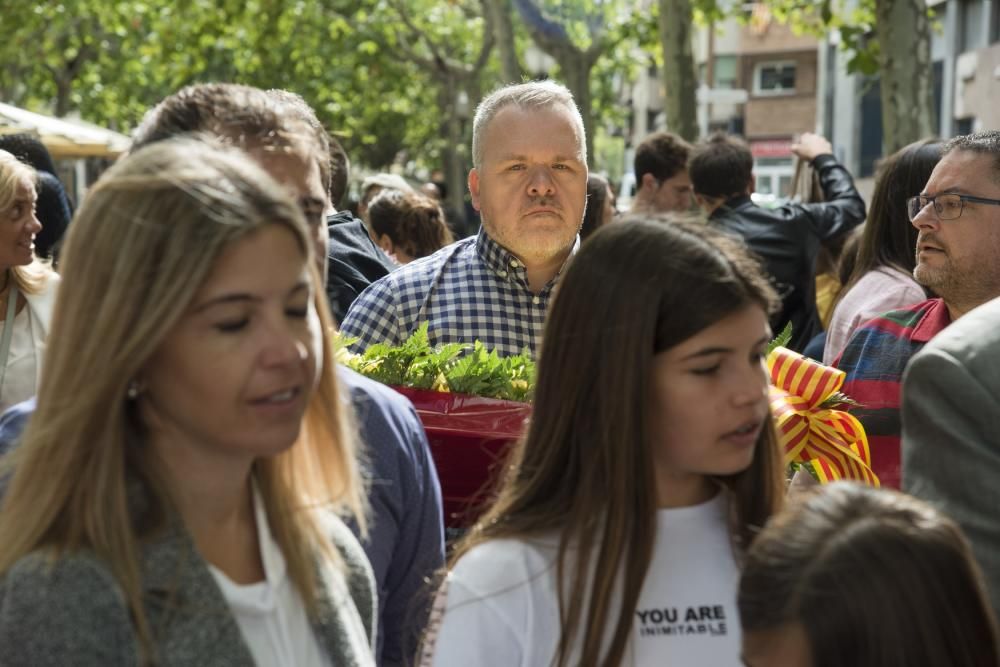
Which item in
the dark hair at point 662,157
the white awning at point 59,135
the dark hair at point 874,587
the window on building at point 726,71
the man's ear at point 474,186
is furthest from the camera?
the window on building at point 726,71

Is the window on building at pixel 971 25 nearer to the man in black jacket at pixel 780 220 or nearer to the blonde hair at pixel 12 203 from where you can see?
the man in black jacket at pixel 780 220

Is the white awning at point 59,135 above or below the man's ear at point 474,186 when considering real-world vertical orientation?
below

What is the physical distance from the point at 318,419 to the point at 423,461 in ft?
1.98

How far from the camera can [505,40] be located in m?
24.2

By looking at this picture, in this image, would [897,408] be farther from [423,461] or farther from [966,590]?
[966,590]

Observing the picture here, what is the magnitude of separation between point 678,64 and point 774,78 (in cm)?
4090

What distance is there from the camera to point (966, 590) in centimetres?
219

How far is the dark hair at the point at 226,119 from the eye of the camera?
2959 mm

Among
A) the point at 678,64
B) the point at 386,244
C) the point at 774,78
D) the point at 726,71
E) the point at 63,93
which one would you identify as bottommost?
the point at 774,78

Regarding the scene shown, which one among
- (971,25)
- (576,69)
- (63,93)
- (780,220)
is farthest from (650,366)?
(63,93)

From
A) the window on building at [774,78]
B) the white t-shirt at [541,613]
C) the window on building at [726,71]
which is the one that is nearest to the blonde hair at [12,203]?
the white t-shirt at [541,613]

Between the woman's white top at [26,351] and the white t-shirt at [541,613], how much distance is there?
8.67 ft

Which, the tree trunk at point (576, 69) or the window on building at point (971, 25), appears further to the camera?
the window on building at point (971, 25)

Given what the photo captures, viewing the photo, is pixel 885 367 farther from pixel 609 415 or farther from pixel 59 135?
pixel 59 135
